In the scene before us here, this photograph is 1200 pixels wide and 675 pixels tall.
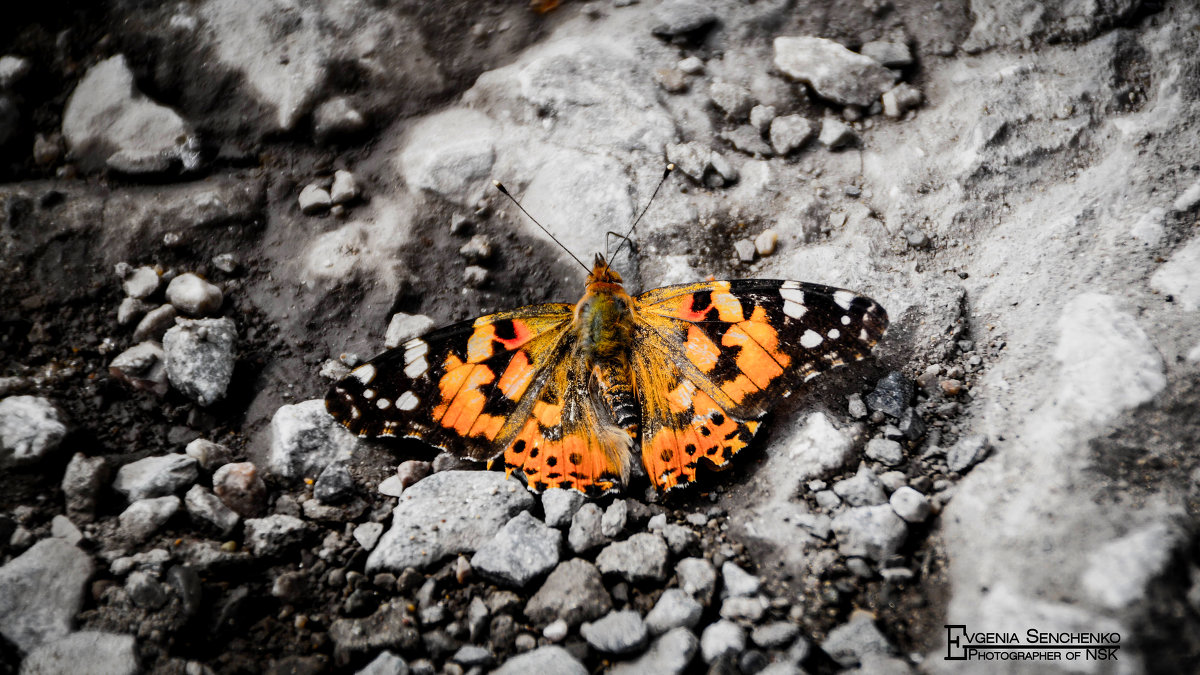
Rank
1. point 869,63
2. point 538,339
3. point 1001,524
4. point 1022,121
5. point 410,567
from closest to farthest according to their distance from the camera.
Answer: point 1001,524 → point 410,567 → point 538,339 → point 1022,121 → point 869,63

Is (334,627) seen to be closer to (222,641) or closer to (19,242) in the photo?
(222,641)

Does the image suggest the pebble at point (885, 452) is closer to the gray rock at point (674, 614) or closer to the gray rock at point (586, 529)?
the gray rock at point (674, 614)

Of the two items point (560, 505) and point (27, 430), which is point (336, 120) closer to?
point (27, 430)

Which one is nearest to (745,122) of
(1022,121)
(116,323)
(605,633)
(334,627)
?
(1022,121)

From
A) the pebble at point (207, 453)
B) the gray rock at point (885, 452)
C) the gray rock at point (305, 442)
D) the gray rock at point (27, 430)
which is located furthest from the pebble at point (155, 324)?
the gray rock at point (885, 452)

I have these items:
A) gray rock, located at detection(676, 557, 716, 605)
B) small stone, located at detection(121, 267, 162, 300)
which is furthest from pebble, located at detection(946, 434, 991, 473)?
small stone, located at detection(121, 267, 162, 300)

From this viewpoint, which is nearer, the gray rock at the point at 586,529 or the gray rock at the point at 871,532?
the gray rock at the point at 871,532

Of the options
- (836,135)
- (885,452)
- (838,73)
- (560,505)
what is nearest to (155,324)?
(560,505)
